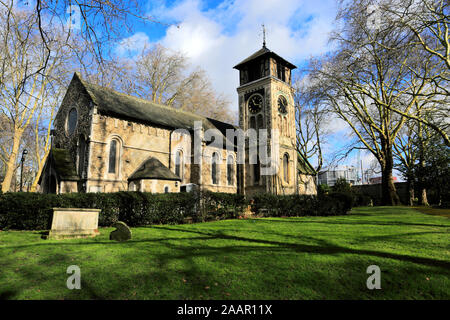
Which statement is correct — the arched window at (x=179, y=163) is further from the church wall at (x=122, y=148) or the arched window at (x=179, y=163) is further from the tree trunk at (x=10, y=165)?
the tree trunk at (x=10, y=165)

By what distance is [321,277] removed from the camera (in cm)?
484

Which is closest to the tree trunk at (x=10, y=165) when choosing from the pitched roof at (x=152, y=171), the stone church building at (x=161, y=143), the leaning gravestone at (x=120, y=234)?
the stone church building at (x=161, y=143)

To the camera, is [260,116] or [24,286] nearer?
[24,286]

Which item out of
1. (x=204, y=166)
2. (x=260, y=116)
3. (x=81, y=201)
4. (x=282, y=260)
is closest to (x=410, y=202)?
(x=260, y=116)

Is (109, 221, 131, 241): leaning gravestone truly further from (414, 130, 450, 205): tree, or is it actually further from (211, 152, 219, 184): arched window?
(414, 130, 450, 205): tree

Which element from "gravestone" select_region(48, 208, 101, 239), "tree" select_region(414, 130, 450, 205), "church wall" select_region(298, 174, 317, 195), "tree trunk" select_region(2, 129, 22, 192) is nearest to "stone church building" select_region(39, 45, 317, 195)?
"tree trunk" select_region(2, 129, 22, 192)

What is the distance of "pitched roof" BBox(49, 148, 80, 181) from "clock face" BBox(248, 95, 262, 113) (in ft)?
66.1

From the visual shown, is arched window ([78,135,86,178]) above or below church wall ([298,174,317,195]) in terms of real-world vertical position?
above

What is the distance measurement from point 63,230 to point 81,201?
9.26 feet

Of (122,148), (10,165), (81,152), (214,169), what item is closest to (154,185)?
(122,148)

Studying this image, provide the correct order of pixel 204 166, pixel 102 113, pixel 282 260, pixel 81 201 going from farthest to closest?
pixel 204 166 → pixel 102 113 → pixel 81 201 → pixel 282 260

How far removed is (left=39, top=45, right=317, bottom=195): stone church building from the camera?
20.2m

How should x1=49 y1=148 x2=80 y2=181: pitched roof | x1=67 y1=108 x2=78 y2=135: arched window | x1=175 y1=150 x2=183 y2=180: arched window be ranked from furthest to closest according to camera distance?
x1=175 y1=150 x2=183 y2=180: arched window, x1=67 y1=108 x2=78 y2=135: arched window, x1=49 y1=148 x2=80 y2=181: pitched roof
